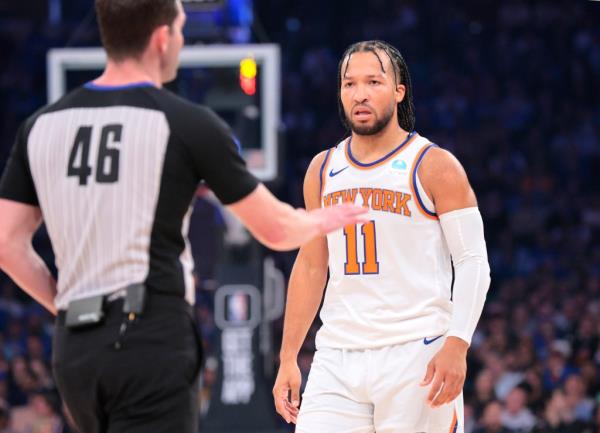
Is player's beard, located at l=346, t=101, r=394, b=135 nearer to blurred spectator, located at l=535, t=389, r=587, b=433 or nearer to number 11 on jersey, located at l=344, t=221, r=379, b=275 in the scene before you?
number 11 on jersey, located at l=344, t=221, r=379, b=275

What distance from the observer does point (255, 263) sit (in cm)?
1040

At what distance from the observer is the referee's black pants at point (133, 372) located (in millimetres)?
3092

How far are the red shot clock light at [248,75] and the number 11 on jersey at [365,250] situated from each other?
560 centimetres

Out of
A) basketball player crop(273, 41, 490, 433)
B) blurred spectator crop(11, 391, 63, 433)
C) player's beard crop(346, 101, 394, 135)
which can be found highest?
player's beard crop(346, 101, 394, 135)

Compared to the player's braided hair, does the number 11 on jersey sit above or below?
below

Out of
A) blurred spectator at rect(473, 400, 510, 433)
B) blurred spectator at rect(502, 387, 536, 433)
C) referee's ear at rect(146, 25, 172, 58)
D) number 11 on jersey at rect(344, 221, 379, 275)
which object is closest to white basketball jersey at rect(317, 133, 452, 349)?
number 11 on jersey at rect(344, 221, 379, 275)

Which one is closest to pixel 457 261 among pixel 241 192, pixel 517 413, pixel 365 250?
pixel 365 250

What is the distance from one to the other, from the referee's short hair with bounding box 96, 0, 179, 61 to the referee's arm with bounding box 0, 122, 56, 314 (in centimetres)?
41

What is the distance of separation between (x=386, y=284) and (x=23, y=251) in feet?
5.72

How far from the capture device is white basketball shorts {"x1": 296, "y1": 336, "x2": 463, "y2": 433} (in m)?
4.39

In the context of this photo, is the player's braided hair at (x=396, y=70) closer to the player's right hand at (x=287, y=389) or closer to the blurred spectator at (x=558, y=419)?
the player's right hand at (x=287, y=389)

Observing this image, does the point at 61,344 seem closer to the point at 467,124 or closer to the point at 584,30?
the point at 467,124

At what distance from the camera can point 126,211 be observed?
125 inches

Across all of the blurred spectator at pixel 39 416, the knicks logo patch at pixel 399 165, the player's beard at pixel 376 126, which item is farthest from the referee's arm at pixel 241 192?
the blurred spectator at pixel 39 416
